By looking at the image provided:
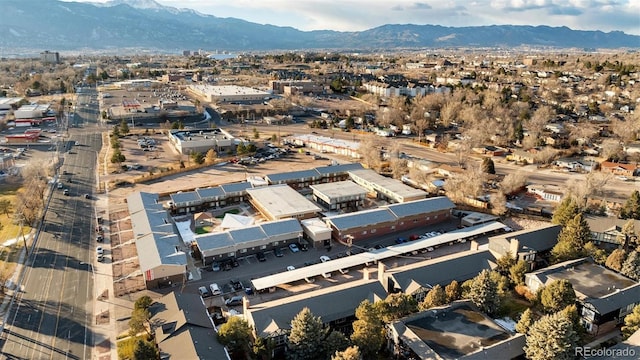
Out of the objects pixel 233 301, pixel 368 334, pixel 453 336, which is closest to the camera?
pixel 368 334

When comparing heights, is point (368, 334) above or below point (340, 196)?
below

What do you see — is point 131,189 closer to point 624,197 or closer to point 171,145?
point 171,145

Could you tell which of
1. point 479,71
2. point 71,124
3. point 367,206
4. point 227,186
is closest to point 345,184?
point 367,206

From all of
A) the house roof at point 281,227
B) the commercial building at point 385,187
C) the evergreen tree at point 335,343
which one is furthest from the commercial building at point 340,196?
the evergreen tree at point 335,343

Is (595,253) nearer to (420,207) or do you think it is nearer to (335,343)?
(420,207)

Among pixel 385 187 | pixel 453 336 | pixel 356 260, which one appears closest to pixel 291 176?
pixel 385 187

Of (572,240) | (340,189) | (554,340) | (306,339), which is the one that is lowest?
(306,339)

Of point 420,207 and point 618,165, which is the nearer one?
point 420,207

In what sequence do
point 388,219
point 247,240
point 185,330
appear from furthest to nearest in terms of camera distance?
point 388,219 → point 247,240 → point 185,330
